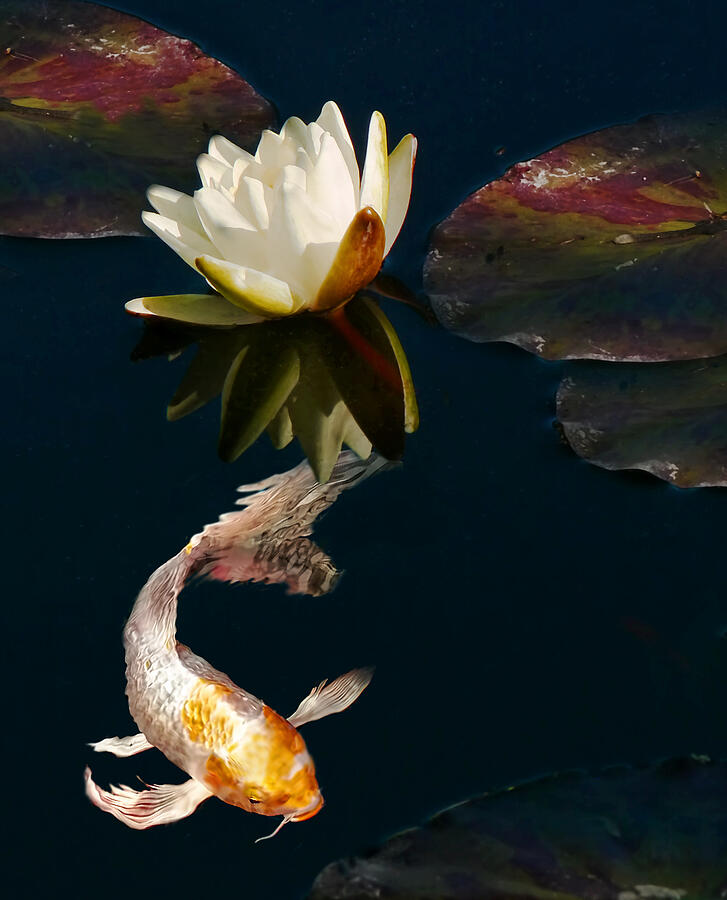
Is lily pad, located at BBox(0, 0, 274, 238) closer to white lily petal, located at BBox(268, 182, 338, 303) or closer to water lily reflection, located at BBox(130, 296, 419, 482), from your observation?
water lily reflection, located at BBox(130, 296, 419, 482)

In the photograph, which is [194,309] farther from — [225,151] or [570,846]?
[570,846]

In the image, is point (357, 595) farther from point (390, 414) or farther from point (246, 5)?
point (246, 5)

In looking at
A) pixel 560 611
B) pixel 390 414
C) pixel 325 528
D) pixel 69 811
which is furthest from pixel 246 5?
pixel 69 811

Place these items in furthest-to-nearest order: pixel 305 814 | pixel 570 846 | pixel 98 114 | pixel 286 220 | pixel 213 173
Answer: pixel 98 114 → pixel 213 173 → pixel 286 220 → pixel 305 814 → pixel 570 846

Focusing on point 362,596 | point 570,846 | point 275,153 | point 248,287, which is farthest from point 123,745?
point 275,153

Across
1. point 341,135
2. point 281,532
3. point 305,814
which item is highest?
point 341,135

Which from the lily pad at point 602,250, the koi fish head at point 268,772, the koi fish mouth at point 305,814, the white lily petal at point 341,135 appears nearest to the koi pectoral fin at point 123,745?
the koi fish head at point 268,772

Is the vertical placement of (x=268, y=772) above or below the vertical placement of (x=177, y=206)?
below
